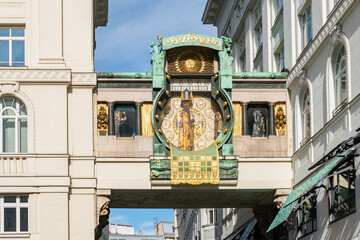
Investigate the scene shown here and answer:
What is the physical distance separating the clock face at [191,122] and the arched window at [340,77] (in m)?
7.73

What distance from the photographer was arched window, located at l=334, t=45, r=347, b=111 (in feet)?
105

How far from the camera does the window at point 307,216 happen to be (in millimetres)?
35375

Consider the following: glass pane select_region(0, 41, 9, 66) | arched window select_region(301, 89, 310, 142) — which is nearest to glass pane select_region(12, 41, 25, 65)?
glass pane select_region(0, 41, 9, 66)

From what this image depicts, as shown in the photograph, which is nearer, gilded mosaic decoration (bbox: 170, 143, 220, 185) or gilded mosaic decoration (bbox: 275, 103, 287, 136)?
gilded mosaic decoration (bbox: 170, 143, 220, 185)

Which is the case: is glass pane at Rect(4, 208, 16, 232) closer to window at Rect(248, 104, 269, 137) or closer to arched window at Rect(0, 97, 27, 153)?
arched window at Rect(0, 97, 27, 153)

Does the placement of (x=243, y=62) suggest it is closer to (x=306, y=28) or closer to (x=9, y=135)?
(x=306, y=28)

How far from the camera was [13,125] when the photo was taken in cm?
3856

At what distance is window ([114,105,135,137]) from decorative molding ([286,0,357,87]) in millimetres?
6854

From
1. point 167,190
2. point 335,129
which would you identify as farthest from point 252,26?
point 335,129

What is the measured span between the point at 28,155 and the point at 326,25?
13.2 meters

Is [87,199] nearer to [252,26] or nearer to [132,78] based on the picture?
[132,78]

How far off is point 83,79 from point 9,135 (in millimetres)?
3860

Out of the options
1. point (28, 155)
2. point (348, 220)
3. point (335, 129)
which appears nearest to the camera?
point (348, 220)

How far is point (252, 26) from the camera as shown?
5078 centimetres
